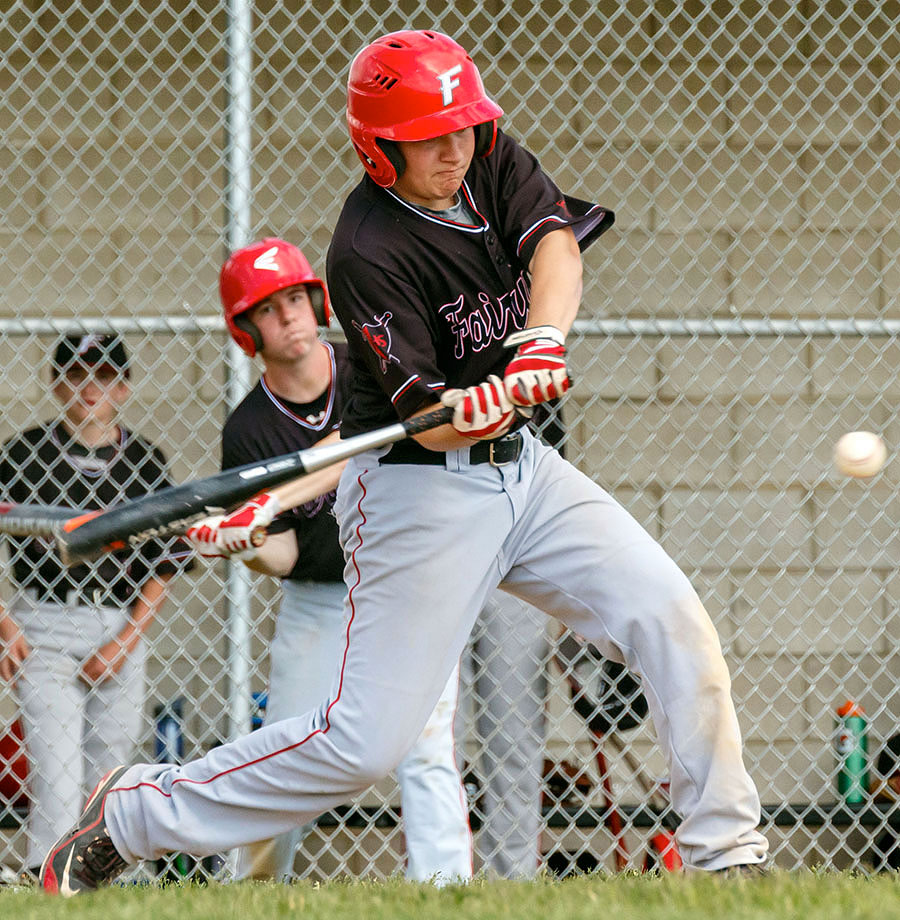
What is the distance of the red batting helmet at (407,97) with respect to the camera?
270 centimetres

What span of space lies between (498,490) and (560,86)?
3.05 meters

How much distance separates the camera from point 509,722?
4277 millimetres

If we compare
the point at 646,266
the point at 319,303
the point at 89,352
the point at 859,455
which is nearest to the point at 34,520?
the point at 319,303

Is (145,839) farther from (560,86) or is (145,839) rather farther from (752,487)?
(560,86)

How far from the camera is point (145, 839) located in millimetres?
Result: 2850

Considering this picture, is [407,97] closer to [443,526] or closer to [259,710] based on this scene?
[443,526]

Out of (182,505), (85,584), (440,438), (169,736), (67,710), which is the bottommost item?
(169,736)

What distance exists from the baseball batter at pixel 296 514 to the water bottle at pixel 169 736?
969 mm

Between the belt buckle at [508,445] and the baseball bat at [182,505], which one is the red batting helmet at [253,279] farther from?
the belt buckle at [508,445]

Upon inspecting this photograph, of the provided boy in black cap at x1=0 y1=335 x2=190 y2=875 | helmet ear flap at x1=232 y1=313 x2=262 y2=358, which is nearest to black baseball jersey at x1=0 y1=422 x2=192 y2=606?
boy in black cap at x1=0 y1=335 x2=190 y2=875

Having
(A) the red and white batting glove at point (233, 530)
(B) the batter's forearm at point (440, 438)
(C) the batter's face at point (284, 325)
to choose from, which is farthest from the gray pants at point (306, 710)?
(C) the batter's face at point (284, 325)

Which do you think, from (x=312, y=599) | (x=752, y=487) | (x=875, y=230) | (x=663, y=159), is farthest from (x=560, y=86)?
(x=312, y=599)

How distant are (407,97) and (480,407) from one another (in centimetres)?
65

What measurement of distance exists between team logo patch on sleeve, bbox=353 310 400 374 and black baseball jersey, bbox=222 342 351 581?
974 mm
